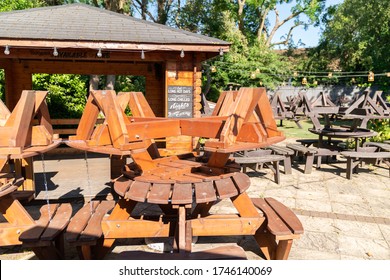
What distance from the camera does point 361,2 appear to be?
2730cm

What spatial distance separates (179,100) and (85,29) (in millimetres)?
2675

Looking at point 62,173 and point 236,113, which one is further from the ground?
point 236,113

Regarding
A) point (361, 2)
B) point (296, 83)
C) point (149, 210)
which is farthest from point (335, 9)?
point (149, 210)

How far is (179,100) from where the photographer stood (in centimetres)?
784

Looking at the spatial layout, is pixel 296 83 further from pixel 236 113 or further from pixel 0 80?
pixel 236 113

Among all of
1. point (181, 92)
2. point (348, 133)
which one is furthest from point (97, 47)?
point (348, 133)

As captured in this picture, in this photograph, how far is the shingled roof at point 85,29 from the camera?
672 cm

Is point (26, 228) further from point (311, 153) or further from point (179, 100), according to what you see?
point (311, 153)

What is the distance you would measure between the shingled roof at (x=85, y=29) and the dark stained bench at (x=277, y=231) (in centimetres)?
475

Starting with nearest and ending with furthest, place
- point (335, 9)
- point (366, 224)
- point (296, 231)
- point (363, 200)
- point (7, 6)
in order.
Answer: point (296, 231)
point (366, 224)
point (363, 200)
point (7, 6)
point (335, 9)

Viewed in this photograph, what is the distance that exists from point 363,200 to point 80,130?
192 inches

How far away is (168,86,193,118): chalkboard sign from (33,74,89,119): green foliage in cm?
533

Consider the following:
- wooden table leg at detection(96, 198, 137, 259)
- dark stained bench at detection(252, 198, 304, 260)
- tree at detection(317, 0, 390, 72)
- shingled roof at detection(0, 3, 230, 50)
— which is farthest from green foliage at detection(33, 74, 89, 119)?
tree at detection(317, 0, 390, 72)

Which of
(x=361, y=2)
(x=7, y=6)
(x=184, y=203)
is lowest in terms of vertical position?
(x=184, y=203)
